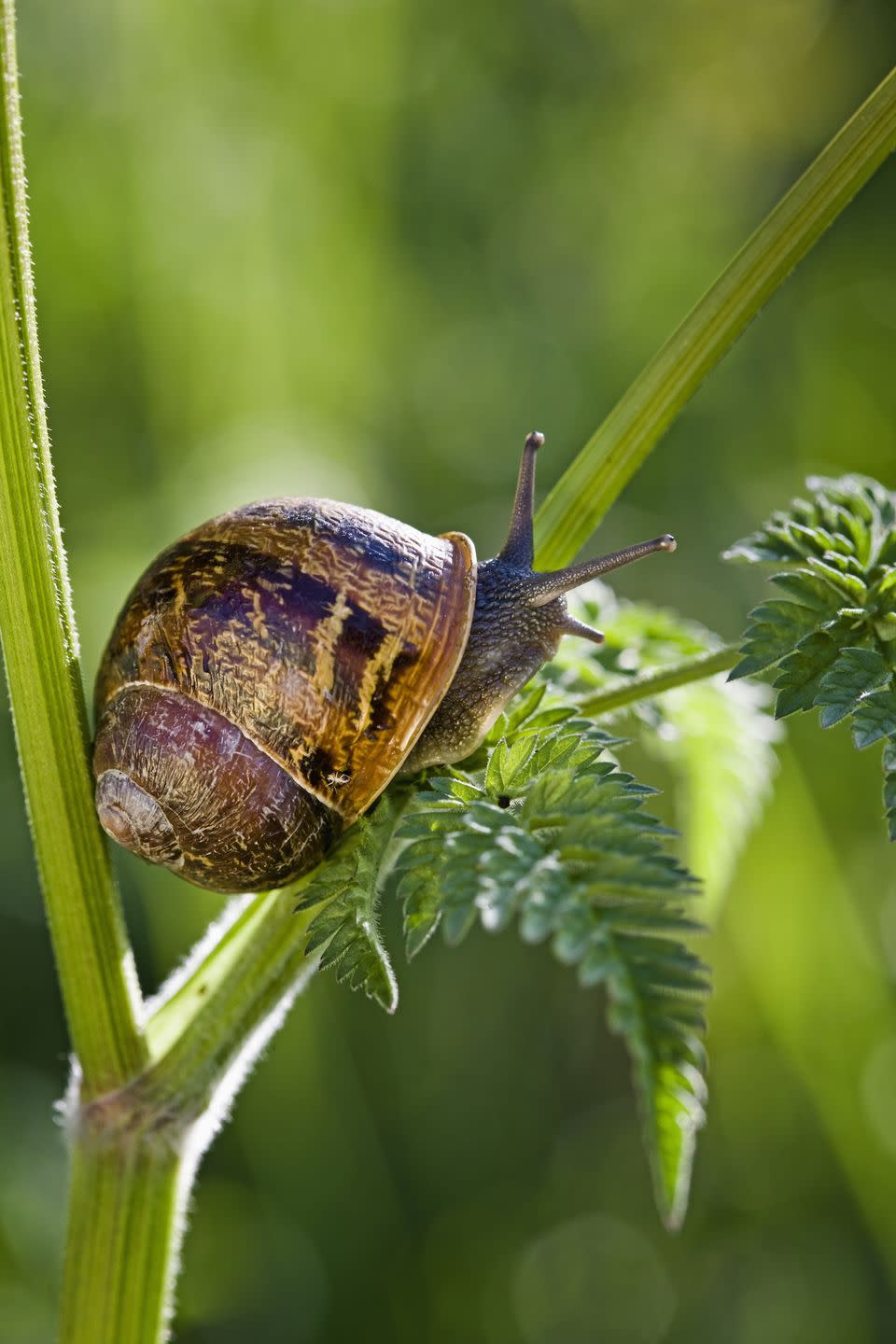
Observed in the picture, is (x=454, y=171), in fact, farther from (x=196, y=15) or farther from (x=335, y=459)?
(x=335, y=459)

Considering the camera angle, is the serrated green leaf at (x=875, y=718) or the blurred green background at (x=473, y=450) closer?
the serrated green leaf at (x=875, y=718)

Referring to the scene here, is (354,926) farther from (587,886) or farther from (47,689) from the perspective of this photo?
(47,689)

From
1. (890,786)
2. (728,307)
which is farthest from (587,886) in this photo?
(728,307)

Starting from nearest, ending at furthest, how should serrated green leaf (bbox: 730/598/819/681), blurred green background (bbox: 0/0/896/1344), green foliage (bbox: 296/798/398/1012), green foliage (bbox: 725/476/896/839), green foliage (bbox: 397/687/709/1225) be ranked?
1. green foliage (bbox: 397/687/709/1225)
2. green foliage (bbox: 296/798/398/1012)
3. green foliage (bbox: 725/476/896/839)
4. serrated green leaf (bbox: 730/598/819/681)
5. blurred green background (bbox: 0/0/896/1344)

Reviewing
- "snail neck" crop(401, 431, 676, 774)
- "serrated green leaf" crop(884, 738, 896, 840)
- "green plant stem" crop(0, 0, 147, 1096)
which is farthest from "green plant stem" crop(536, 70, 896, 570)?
"green plant stem" crop(0, 0, 147, 1096)

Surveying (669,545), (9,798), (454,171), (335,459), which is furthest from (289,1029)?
(454,171)

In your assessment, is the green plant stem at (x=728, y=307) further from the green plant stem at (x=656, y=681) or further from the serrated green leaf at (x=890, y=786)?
the serrated green leaf at (x=890, y=786)

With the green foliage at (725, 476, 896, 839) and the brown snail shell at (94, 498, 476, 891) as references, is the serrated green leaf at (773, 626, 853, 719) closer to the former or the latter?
the green foliage at (725, 476, 896, 839)

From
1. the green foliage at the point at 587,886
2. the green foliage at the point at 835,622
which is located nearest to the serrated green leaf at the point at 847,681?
the green foliage at the point at 835,622
